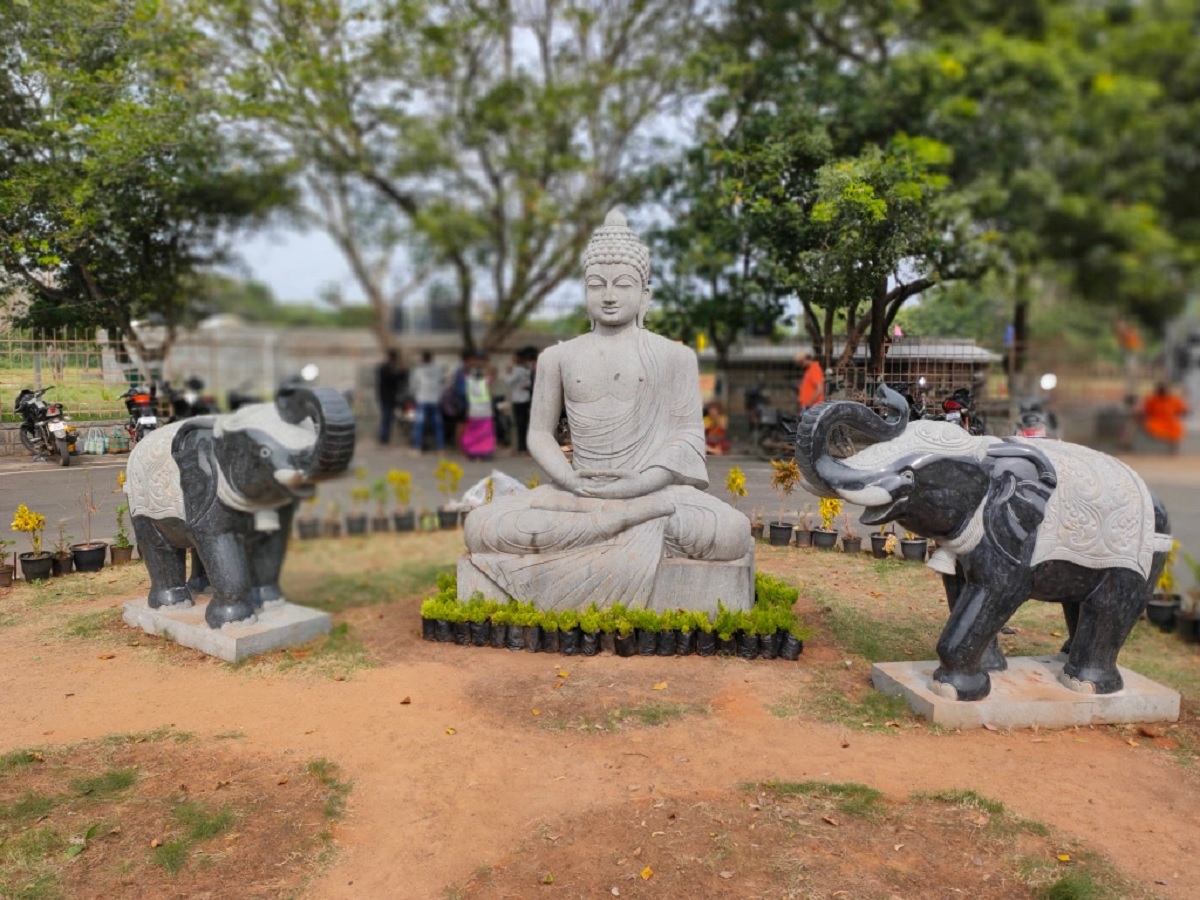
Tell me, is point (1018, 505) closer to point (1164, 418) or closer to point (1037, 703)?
point (1037, 703)

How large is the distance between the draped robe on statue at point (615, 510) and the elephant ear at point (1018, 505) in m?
1.78

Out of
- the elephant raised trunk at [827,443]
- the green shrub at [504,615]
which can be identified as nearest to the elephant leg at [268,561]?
the green shrub at [504,615]

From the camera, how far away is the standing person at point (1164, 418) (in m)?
19.1

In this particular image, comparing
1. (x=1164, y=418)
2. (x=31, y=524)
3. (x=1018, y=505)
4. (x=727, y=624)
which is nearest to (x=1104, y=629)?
(x=1018, y=505)

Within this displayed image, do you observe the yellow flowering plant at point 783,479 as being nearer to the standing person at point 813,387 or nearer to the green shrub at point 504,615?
the standing person at point 813,387

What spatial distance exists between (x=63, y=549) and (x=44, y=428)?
2.94 feet

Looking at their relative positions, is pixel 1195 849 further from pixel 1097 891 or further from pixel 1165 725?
pixel 1165 725

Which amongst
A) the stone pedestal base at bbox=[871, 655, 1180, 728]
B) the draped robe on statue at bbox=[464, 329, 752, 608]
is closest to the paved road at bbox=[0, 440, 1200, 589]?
the draped robe on statue at bbox=[464, 329, 752, 608]

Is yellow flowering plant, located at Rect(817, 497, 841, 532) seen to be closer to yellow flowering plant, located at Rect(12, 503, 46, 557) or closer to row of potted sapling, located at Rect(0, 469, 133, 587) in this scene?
row of potted sapling, located at Rect(0, 469, 133, 587)

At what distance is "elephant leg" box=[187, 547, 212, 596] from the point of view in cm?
639

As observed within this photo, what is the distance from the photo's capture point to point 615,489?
6250 millimetres

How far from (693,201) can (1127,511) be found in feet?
25.0

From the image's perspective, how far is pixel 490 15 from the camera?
44.2 ft

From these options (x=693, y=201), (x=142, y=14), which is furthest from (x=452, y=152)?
(x=142, y=14)
